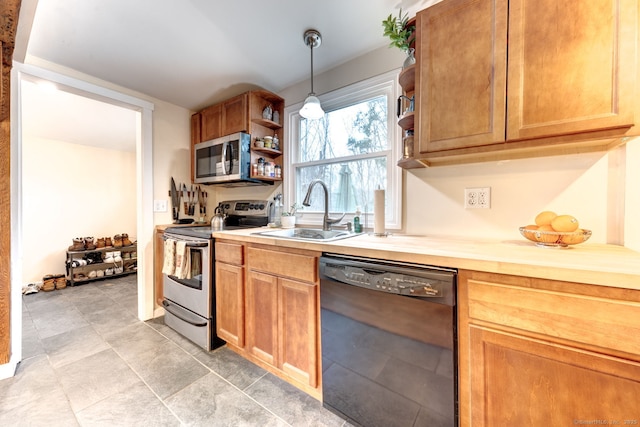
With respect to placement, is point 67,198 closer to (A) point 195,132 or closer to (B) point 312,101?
(A) point 195,132

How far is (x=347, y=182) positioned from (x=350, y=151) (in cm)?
26

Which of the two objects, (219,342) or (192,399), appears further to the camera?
(219,342)

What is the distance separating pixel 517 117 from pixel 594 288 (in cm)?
72

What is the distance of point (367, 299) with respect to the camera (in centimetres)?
108

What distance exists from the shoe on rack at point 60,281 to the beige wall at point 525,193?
4.36m

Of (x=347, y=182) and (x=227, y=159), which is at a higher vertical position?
(x=227, y=159)

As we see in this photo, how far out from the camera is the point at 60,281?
3.14 meters

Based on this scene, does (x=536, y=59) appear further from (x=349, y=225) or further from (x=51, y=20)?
(x=51, y=20)

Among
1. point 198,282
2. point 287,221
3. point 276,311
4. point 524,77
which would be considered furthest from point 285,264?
point 524,77

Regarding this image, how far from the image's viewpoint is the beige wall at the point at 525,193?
108cm

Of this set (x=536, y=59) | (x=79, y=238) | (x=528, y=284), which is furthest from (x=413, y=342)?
(x=79, y=238)

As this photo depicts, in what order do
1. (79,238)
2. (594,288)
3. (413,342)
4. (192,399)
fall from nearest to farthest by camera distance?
(594,288)
(413,342)
(192,399)
(79,238)

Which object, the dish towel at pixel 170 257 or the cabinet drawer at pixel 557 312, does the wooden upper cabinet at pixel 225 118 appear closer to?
the dish towel at pixel 170 257

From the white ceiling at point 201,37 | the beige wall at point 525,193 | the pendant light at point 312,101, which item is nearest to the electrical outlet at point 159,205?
the white ceiling at point 201,37
